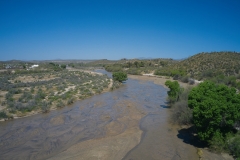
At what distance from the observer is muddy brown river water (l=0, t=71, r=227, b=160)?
13539 mm

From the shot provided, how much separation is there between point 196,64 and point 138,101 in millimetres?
44991

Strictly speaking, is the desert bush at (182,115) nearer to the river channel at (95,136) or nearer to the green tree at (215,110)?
the river channel at (95,136)

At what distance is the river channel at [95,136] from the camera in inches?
534

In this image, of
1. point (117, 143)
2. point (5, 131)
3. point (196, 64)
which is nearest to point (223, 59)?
point (196, 64)

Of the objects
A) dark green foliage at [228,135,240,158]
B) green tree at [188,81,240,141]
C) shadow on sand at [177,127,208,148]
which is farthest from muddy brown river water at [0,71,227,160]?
dark green foliage at [228,135,240,158]

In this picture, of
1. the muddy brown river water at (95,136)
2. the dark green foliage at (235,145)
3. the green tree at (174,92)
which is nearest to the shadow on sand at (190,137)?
the muddy brown river water at (95,136)

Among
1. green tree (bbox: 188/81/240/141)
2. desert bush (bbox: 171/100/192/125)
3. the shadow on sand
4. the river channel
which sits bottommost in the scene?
the river channel

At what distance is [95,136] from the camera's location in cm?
1678

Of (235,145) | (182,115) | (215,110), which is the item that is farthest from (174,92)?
(235,145)

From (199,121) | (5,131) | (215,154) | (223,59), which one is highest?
(223,59)

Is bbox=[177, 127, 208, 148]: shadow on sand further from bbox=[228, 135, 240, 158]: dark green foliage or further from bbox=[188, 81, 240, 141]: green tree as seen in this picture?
bbox=[228, 135, 240, 158]: dark green foliage

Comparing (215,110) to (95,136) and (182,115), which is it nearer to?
(182,115)

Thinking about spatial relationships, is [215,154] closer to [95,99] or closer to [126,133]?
[126,133]

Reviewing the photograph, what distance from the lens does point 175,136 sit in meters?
16.3
